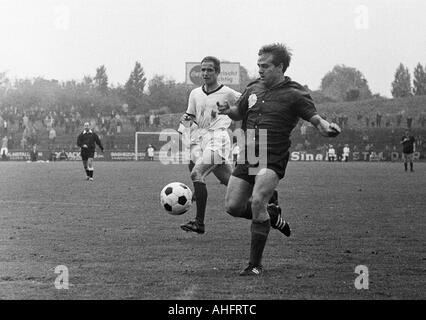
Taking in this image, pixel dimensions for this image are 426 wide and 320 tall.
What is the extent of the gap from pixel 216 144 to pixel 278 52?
3344 millimetres

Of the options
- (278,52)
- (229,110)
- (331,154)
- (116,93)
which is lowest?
(331,154)

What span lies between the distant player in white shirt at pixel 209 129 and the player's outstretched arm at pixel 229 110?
2533mm

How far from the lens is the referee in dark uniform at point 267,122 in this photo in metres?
7.75

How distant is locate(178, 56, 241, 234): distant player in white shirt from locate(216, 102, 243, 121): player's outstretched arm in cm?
253

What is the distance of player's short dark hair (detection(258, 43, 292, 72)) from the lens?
801cm

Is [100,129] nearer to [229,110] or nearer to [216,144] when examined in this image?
[216,144]

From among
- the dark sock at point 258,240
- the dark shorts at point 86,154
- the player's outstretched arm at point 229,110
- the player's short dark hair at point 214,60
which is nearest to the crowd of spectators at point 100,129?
the dark shorts at point 86,154

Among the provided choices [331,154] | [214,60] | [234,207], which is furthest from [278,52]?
[331,154]

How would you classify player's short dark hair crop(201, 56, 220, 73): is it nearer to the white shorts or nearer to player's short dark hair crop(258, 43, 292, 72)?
the white shorts

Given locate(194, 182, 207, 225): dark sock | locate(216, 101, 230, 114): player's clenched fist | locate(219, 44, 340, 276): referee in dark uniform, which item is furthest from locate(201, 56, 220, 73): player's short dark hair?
locate(216, 101, 230, 114): player's clenched fist

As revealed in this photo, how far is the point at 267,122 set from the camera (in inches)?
315

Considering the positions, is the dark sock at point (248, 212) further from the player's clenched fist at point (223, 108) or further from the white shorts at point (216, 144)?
the white shorts at point (216, 144)

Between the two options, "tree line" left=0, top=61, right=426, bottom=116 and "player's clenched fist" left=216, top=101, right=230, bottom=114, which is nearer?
"player's clenched fist" left=216, top=101, right=230, bottom=114

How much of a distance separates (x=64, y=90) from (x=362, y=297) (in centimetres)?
10031
